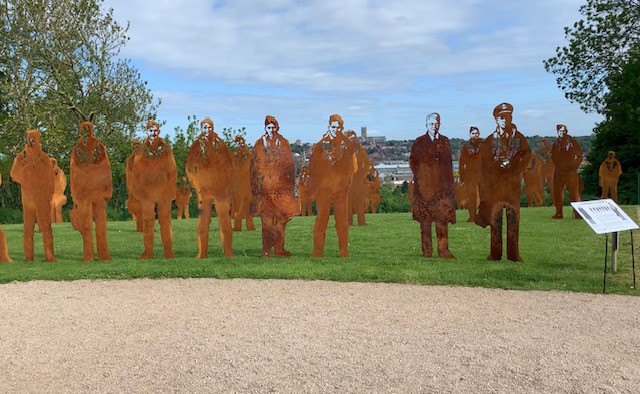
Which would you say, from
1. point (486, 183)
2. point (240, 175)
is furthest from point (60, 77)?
point (486, 183)

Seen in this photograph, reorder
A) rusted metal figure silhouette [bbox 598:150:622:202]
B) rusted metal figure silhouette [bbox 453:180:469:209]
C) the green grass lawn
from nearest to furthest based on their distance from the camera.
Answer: the green grass lawn
rusted metal figure silhouette [bbox 598:150:622:202]
rusted metal figure silhouette [bbox 453:180:469:209]

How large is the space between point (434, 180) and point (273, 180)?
8.87 feet

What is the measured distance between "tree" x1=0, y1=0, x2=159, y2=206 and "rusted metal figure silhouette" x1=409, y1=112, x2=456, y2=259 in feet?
54.6

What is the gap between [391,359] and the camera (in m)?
4.91

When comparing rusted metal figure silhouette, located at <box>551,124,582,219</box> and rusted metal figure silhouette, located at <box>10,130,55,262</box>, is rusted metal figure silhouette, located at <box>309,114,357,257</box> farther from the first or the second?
rusted metal figure silhouette, located at <box>551,124,582,219</box>

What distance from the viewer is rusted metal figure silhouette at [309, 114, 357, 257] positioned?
9.45 metres

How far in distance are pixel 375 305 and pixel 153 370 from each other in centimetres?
289

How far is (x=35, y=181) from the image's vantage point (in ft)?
31.9

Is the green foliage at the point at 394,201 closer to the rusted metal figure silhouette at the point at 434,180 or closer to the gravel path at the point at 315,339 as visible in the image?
the rusted metal figure silhouette at the point at 434,180

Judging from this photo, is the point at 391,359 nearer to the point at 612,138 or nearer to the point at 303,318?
the point at 303,318

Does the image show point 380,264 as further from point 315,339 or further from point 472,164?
point 472,164

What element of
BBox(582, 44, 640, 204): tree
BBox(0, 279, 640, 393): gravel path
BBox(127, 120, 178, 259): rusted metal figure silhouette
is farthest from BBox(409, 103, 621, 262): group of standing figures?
BBox(582, 44, 640, 204): tree

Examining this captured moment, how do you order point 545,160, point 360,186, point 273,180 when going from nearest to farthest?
point 273,180 < point 360,186 < point 545,160

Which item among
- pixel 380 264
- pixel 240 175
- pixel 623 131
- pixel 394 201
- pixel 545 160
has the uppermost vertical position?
pixel 623 131
